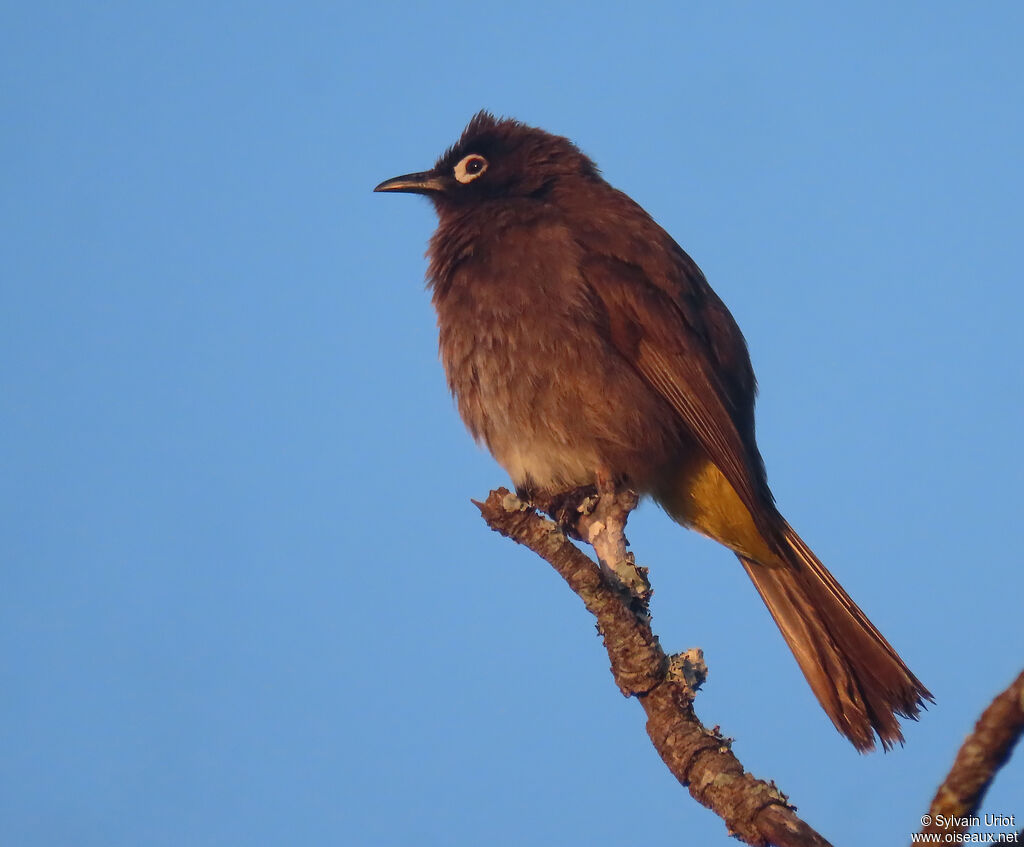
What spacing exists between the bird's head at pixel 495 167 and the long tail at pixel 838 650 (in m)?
2.70

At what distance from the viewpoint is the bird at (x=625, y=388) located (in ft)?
19.7

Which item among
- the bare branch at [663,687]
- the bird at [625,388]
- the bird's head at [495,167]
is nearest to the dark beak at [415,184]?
the bird's head at [495,167]

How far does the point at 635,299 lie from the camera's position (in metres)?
6.29

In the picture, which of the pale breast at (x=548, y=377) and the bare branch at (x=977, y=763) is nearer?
the bare branch at (x=977, y=763)

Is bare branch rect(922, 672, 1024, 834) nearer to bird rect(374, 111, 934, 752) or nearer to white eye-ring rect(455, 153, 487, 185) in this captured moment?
bird rect(374, 111, 934, 752)

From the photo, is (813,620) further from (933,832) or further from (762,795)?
(933,832)

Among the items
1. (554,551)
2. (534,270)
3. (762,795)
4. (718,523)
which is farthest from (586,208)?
(762,795)

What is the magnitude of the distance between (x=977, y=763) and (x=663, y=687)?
77.2 inches

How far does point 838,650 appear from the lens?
19.2 feet

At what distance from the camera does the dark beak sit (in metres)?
7.68

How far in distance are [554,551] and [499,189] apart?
3.16m

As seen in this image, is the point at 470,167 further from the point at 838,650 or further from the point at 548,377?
the point at 838,650

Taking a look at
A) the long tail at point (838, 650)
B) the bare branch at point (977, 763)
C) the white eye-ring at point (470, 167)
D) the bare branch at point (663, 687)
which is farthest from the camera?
the white eye-ring at point (470, 167)

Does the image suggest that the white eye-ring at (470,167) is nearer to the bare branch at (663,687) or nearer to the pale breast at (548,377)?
the pale breast at (548,377)
